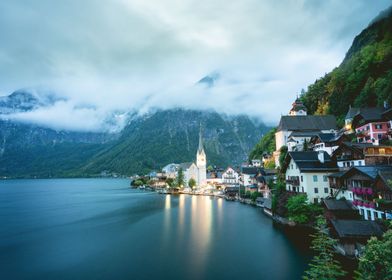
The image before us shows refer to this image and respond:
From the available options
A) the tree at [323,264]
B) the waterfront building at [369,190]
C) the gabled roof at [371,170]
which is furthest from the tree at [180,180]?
the tree at [323,264]

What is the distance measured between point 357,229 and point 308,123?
51684 mm

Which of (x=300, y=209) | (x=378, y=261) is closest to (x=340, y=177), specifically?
(x=300, y=209)

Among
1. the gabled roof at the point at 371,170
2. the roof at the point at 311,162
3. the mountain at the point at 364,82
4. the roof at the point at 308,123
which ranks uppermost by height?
the mountain at the point at 364,82

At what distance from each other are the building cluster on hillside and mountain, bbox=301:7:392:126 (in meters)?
10.0

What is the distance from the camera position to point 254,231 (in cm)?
4012

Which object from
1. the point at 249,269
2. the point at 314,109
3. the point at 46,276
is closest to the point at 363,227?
the point at 249,269

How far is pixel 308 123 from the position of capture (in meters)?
72.2

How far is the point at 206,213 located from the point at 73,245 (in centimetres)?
3230

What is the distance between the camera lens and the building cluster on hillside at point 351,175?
2602cm

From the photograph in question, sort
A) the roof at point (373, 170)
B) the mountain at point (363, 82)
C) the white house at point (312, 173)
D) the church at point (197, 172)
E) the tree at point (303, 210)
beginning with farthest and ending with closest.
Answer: the church at point (197, 172)
the mountain at point (363, 82)
the white house at point (312, 173)
the tree at point (303, 210)
the roof at point (373, 170)

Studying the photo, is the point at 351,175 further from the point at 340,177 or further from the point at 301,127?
the point at 301,127

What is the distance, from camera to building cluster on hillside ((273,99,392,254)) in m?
26.0

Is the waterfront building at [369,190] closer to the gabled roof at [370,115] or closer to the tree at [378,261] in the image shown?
the tree at [378,261]

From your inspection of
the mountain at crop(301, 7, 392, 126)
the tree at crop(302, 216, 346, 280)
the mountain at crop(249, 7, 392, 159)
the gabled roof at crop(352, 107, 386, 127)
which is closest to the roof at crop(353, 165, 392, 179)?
the tree at crop(302, 216, 346, 280)
